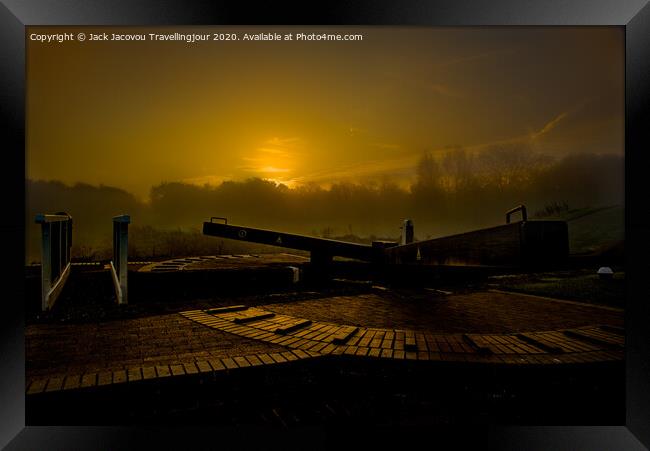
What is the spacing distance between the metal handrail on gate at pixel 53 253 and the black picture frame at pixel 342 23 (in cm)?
16

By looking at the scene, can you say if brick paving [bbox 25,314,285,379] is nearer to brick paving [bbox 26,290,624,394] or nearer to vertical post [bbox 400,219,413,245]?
brick paving [bbox 26,290,624,394]

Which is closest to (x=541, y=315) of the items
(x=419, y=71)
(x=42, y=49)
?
(x=419, y=71)

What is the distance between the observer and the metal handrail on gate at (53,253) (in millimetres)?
3107

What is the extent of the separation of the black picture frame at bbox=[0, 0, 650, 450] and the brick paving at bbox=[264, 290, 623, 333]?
0.45 m

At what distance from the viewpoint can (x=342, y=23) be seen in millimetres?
3125

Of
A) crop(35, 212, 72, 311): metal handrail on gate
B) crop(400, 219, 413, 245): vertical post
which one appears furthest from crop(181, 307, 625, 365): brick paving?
crop(35, 212, 72, 311): metal handrail on gate

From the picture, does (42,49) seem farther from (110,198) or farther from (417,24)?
(417,24)

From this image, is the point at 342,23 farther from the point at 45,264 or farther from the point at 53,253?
the point at 53,253

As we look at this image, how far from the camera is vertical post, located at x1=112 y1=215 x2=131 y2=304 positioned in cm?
313

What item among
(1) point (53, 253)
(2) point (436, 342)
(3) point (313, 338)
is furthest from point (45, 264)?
(2) point (436, 342)

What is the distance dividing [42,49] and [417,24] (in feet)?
9.35

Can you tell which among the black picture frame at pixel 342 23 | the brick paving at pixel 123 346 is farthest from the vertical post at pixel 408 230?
the black picture frame at pixel 342 23

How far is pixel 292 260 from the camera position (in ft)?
15.4

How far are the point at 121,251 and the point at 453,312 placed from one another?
271 cm
